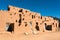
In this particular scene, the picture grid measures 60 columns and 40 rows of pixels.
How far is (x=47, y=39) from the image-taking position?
18.2 metres

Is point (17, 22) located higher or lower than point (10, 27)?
higher

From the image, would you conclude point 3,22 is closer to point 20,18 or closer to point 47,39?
point 20,18

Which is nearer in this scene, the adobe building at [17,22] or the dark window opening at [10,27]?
the adobe building at [17,22]

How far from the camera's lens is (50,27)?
28.4 m

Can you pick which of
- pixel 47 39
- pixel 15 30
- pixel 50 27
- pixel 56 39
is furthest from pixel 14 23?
pixel 50 27

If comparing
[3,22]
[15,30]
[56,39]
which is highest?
[3,22]

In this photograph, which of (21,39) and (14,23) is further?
(14,23)

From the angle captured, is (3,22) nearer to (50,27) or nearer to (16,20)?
(16,20)

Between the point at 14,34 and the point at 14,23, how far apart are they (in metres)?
2.09

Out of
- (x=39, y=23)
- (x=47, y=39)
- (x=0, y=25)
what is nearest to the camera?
(x=47, y=39)

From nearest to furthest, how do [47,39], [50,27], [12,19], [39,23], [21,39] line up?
1. [21,39]
2. [47,39]
3. [12,19]
4. [39,23]
5. [50,27]

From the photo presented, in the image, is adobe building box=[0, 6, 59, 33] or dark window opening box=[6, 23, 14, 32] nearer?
adobe building box=[0, 6, 59, 33]

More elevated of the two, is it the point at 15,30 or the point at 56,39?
the point at 15,30

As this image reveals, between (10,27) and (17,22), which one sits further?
(10,27)
